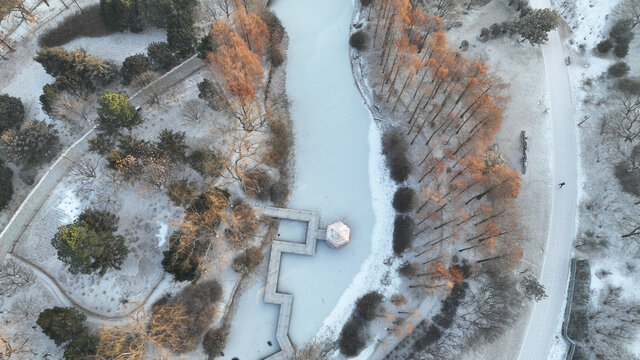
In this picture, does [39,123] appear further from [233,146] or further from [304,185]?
Result: [304,185]

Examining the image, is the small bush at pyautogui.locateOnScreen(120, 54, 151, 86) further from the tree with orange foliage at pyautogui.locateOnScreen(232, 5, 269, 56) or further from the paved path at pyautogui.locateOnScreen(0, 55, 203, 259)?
the tree with orange foliage at pyautogui.locateOnScreen(232, 5, 269, 56)

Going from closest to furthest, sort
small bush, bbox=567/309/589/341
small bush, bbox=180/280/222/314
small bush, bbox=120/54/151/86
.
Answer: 1. small bush, bbox=567/309/589/341
2. small bush, bbox=180/280/222/314
3. small bush, bbox=120/54/151/86

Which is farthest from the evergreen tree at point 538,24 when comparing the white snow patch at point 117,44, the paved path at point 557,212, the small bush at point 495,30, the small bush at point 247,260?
the white snow patch at point 117,44

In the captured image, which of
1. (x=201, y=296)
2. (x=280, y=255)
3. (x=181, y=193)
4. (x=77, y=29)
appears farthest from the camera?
(x=77, y=29)

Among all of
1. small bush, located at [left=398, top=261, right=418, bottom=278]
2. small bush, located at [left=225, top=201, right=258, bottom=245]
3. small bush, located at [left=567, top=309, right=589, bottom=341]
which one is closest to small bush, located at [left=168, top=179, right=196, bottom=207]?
small bush, located at [left=225, top=201, right=258, bottom=245]

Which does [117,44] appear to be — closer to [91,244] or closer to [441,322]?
[91,244]

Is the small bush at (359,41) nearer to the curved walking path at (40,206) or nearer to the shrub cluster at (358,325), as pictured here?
the curved walking path at (40,206)

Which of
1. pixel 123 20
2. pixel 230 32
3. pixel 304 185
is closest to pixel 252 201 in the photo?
pixel 304 185

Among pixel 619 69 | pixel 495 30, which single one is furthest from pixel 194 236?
pixel 619 69
